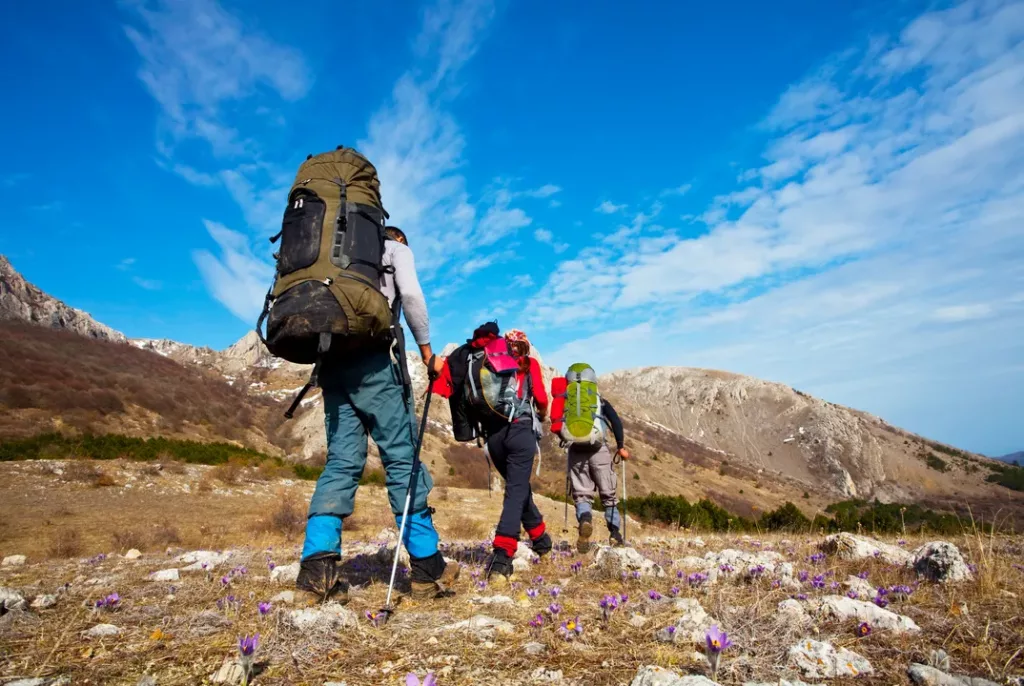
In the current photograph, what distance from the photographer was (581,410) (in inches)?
293

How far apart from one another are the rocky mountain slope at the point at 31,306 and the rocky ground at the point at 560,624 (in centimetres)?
5963

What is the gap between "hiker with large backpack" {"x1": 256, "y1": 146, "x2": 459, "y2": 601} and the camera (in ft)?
11.5

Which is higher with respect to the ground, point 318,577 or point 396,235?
point 396,235

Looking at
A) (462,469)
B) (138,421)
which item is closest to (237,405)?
(138,421)

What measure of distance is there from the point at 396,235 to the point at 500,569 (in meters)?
3.23

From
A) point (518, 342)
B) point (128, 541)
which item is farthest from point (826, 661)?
point (128, 541)

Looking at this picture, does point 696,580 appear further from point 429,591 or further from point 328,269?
point 328,269

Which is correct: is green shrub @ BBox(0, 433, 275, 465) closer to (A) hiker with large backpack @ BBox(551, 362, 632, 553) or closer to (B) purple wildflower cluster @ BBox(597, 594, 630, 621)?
(A) hiker with large backpack @ BBox(551, 362, 632, 553)

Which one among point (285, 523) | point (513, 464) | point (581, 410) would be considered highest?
point (581, 410)

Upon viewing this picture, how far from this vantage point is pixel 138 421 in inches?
1085

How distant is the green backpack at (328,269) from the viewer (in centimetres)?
347

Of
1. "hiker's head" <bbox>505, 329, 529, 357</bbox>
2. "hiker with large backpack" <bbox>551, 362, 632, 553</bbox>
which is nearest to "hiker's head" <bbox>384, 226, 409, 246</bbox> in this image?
"hiker's head" <bbox>505, 329, 529, 357</bbox>

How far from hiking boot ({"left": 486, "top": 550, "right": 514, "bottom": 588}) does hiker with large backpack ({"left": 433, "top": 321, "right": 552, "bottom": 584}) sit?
0.06 m

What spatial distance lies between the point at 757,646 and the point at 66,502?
50.3 feet
